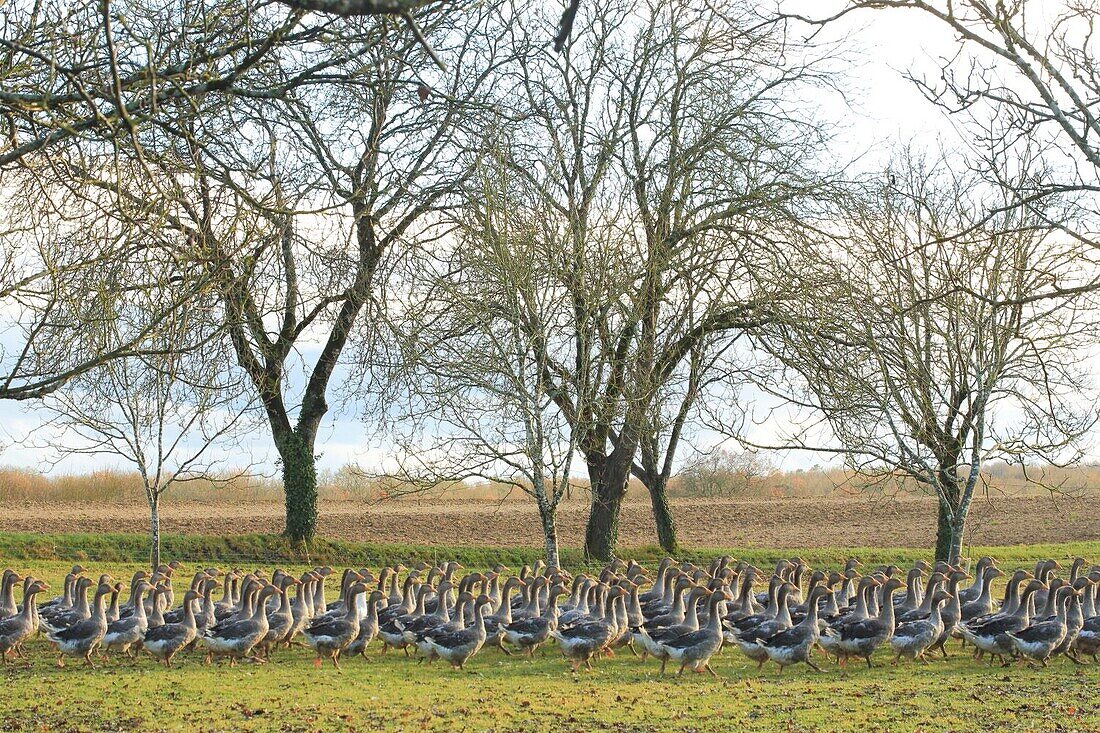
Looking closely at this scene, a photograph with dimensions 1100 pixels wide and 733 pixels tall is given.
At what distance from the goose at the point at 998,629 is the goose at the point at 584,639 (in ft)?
15.6

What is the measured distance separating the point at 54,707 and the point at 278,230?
17.4 feet

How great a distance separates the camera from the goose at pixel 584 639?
14125mm

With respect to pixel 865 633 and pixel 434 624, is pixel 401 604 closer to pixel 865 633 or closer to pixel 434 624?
pixel 434 624

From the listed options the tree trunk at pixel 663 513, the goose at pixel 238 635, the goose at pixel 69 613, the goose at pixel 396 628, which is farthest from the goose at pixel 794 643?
the tree trunk at pixel 663 513

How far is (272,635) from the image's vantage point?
14.5m

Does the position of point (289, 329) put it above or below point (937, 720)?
above

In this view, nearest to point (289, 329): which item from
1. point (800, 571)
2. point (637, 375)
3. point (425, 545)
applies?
point (425, 545)

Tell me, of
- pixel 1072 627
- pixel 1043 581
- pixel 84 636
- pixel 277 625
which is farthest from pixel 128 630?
pixel 1043 581

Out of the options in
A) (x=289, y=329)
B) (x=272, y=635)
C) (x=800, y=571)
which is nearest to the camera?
(x=272, y=635)

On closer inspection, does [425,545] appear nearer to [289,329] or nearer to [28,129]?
[289,329]

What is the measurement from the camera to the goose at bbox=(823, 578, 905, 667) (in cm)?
1436

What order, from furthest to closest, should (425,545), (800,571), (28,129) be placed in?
1. (425,545)
2. (800,571)
3. (28,129)

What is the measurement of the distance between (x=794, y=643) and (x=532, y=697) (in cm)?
402

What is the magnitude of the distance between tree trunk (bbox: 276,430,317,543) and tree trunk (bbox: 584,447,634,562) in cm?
706
